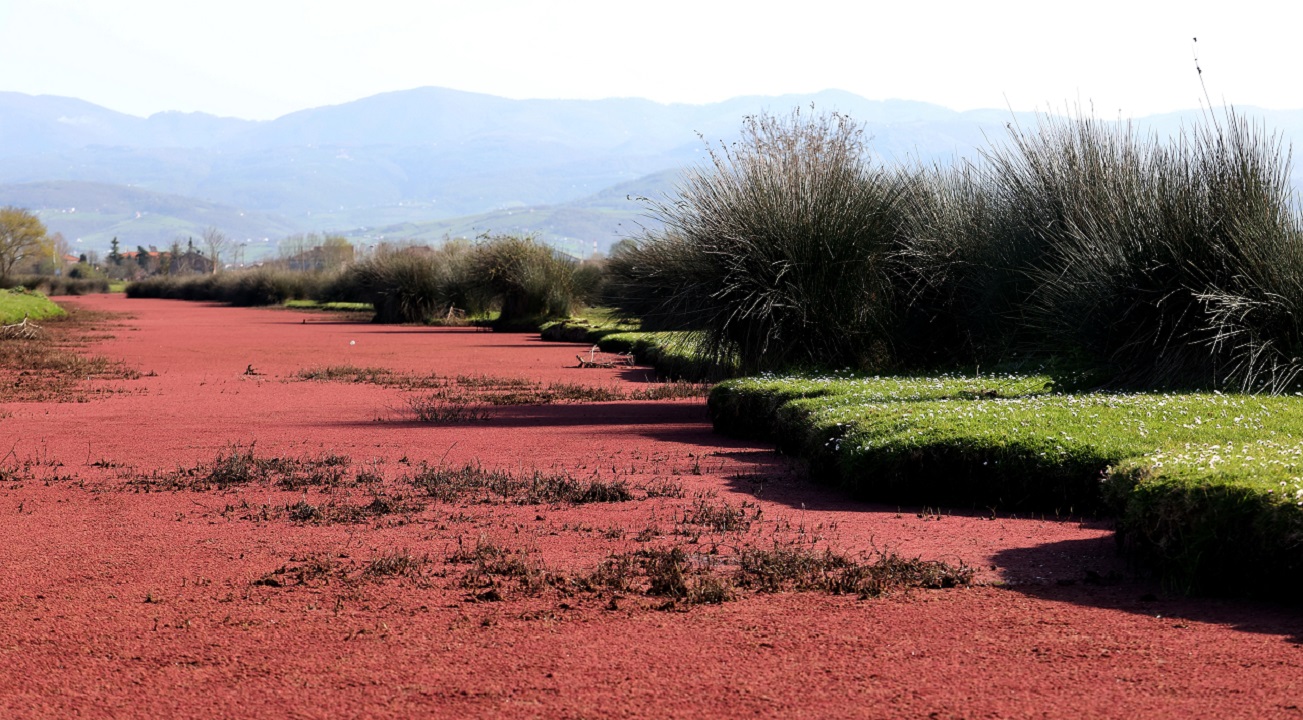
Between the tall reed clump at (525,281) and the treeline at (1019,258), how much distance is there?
955 inches

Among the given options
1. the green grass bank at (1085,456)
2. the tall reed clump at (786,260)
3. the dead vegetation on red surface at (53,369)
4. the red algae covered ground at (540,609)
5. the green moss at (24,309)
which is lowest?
the red algae covered ground at (540,609)

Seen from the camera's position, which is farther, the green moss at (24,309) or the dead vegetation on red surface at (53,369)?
the green moss at (24,309)

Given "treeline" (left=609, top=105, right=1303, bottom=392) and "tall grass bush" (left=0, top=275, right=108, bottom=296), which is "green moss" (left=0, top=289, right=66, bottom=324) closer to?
"tall grass bush" (left=0, top=275, right=108, bottom=296)

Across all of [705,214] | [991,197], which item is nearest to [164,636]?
[705,214]

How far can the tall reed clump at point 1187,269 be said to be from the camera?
12.8 meters

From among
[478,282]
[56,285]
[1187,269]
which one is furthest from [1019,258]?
[56,285]

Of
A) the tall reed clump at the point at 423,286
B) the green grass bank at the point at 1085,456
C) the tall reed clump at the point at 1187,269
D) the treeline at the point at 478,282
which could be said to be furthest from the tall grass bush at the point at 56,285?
the green grass bank at the point at 1085,456

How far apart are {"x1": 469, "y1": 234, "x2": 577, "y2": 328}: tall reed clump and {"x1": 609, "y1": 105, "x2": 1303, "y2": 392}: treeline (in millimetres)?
24258

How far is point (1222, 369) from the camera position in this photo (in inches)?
507

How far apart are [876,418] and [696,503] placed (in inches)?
79.3

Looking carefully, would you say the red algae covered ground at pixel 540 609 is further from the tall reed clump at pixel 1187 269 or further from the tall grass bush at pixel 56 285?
the tall grass bush at pixel 56 285

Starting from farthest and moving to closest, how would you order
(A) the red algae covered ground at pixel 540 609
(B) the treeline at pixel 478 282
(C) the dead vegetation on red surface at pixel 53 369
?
(B) the treeline at pixel 478 282, (C) the dead vegetation on red surface at pixel 53 369, (A) the red algae covered ground at pixel 540 609

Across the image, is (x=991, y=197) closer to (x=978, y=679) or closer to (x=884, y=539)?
(x=884, y=539)

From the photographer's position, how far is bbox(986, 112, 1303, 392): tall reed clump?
12836mm
